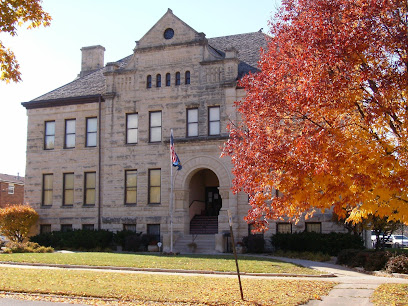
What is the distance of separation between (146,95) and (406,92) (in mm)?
23235

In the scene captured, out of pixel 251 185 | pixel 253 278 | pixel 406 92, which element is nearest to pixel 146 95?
pixel 253 278

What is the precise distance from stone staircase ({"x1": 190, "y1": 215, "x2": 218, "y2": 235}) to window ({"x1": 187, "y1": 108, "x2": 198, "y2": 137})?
523cm

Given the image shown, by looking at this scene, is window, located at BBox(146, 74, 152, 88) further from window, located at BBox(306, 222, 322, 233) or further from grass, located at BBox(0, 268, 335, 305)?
grass, located at BBox(0, 268, 335, 305)

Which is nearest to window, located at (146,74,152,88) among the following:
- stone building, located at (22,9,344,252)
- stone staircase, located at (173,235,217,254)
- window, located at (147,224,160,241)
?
stone building, located at (22,9,344,252)

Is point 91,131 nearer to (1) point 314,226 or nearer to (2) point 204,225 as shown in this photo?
(2) point 204,225

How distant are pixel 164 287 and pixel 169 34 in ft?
70.9

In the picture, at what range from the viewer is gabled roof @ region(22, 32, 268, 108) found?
33.7 metres

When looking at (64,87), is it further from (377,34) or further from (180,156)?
(377,34)

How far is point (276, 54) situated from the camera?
12898mm

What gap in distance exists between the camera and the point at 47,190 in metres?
34.5

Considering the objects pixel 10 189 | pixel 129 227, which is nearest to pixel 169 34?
pixel 129 227

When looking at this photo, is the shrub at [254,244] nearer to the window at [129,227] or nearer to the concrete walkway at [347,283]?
the concrete walkway at [347,283]

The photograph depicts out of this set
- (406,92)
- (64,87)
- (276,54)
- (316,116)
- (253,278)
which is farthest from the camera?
(64,87)

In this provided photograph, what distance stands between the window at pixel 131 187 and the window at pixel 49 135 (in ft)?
21.0
